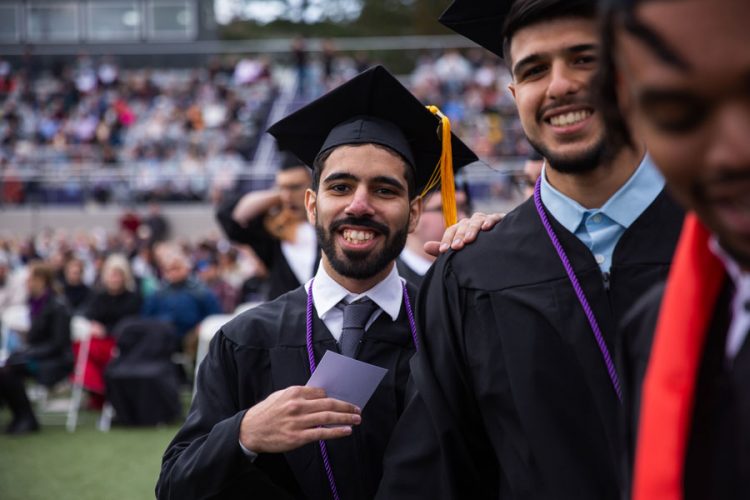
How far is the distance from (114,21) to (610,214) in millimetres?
33440

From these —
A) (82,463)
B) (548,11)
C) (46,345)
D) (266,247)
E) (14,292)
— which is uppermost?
(548,11)

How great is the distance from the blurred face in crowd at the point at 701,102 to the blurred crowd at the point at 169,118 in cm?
1918

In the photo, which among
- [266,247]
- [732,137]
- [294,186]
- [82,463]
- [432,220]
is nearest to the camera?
[732,137]

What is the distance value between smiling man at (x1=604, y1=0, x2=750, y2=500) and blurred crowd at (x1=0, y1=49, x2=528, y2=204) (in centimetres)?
1901

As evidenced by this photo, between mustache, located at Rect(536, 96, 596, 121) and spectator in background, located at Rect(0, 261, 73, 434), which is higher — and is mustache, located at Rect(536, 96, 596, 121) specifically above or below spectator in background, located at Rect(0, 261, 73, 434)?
above

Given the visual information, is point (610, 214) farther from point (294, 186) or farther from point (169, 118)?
point (169, 118)

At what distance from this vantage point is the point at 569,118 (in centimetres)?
229

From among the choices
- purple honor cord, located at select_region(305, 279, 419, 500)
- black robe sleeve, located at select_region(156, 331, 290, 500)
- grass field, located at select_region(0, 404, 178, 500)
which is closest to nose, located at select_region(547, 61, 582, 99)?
purple honor cord, located at select_region(305, 279, 419, 500)

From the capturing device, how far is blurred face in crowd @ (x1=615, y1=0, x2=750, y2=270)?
1097mm

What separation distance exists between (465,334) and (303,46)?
24.7 metres

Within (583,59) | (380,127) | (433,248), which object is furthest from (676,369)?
(380,127)

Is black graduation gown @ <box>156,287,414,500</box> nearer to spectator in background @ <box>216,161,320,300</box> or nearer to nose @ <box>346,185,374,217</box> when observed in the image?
nose @ <box>346,185,374,217</box>

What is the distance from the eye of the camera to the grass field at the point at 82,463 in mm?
7633

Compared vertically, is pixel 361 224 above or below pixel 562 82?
below
